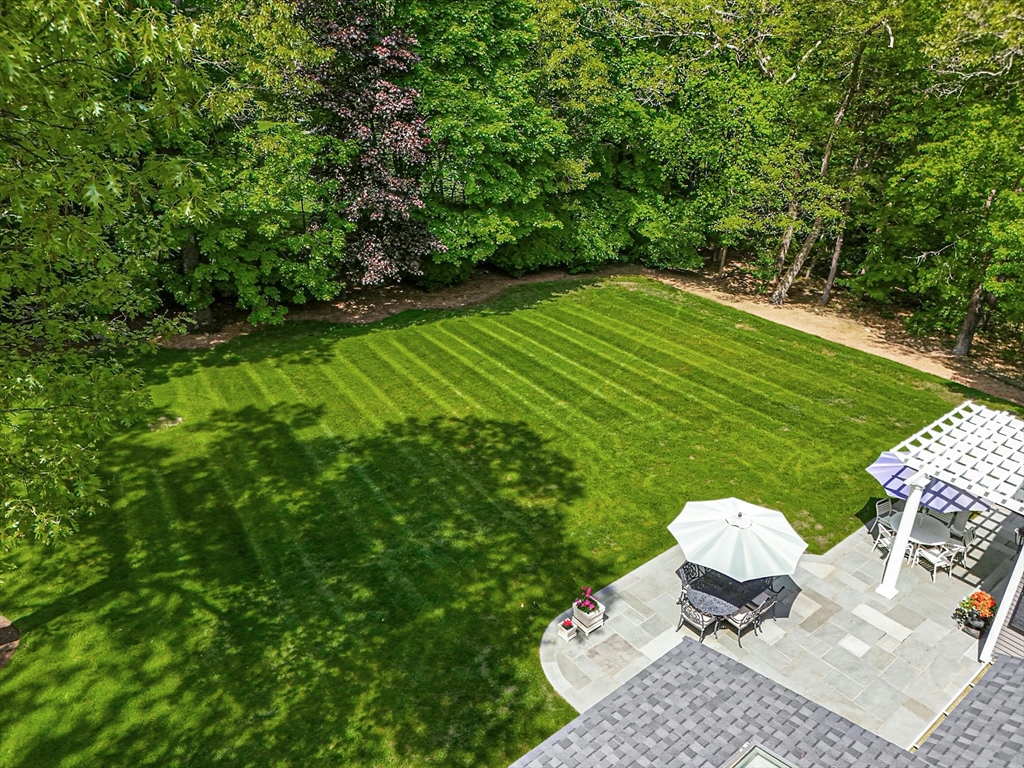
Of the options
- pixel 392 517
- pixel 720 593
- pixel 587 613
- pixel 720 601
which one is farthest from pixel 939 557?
pixel 392 517

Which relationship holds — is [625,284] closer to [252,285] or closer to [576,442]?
[576,442]

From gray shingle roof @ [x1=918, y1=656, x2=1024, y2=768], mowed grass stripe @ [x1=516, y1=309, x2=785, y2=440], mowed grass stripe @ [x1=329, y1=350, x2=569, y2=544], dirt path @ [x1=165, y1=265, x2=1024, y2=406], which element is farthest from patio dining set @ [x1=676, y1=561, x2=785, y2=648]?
dirt path @ [x1=165, y1=265, x2=1024, y2=406]

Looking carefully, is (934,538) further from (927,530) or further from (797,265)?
(797,265)

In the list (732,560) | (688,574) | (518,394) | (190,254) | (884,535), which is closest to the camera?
(732,560)

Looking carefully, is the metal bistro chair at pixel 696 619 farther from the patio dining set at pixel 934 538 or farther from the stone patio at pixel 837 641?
the patio dining set at pixel 934 538

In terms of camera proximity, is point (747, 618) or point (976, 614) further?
point (976, 614)
